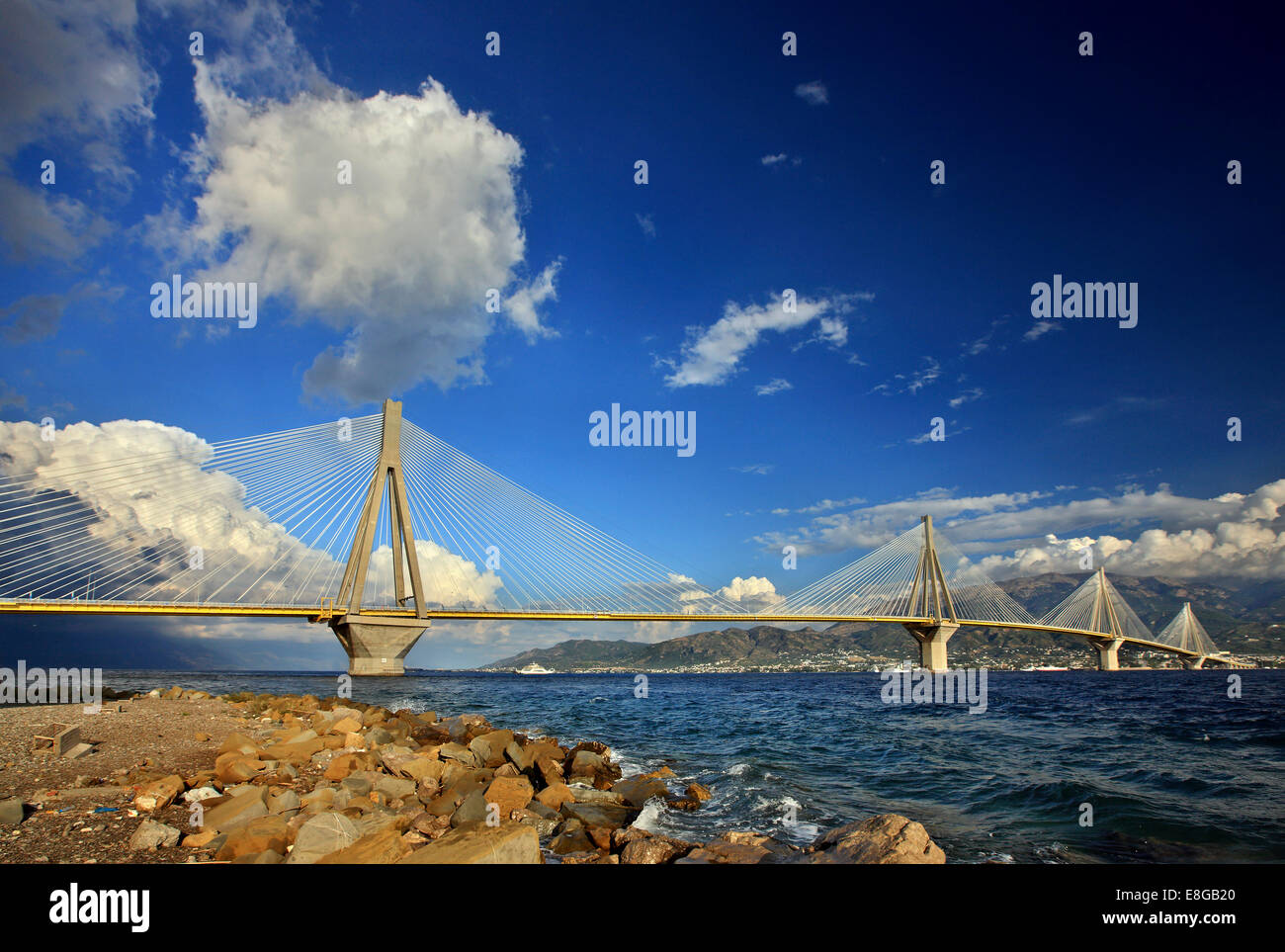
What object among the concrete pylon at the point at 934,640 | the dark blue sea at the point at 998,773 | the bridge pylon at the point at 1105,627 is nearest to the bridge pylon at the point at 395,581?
the dark blue sea at the point at 998,773

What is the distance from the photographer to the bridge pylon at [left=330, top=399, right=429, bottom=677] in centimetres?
4334

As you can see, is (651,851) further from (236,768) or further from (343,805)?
(236,768)

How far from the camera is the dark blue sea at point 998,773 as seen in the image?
9.75 m

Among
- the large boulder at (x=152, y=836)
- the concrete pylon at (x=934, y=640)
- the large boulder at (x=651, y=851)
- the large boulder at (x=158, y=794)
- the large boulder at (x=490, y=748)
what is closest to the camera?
the large boulder at (x=152, y=836)

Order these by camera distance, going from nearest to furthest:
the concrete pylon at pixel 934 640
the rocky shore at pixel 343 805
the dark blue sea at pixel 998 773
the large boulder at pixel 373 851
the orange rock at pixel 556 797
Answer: the large boulder at pixel 373 851
the rocky shore at pixel 343 805
the dark blue sea at pixel 998 773
the orange rock at pixel 556 797
the concrete pylon at pixel 934 640

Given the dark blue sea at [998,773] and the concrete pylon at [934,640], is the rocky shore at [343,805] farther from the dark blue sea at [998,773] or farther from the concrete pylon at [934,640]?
the concrete pylon at [934,640]

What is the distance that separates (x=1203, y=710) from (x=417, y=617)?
1853 inches

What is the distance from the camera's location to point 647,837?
825cm

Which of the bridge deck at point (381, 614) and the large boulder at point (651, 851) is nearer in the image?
the large boulder at point (651, 851)

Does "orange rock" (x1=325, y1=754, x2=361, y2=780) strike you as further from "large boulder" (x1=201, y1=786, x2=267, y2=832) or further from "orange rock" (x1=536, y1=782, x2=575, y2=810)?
"orange rock" (x1=536, y1=782, x2=575, y2=810)

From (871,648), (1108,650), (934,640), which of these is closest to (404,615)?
(934,640)

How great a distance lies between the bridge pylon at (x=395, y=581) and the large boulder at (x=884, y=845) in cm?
4102

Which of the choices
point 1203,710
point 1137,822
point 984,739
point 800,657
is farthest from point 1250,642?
point 1137,822
